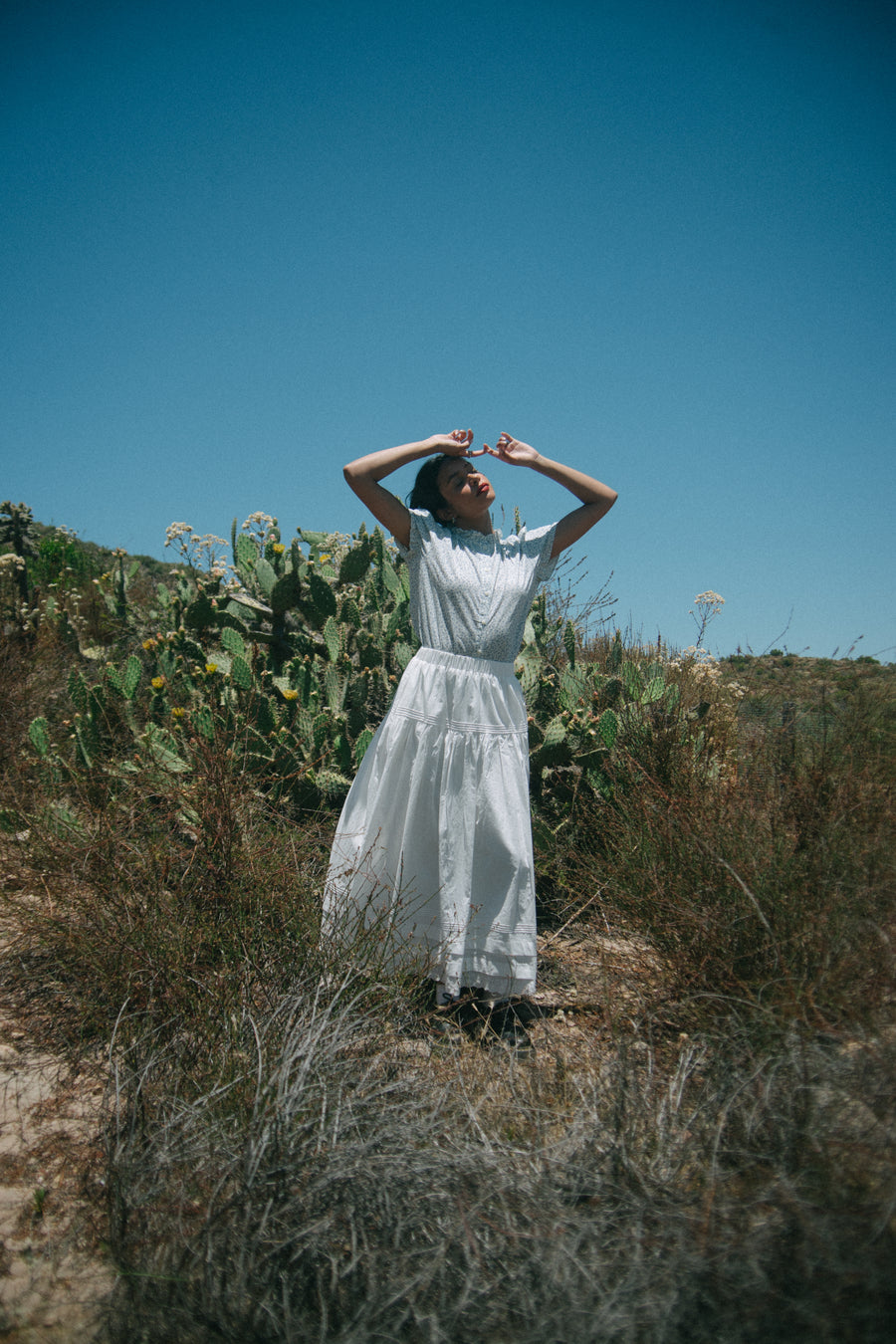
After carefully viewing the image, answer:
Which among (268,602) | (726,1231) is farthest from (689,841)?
(268,602)

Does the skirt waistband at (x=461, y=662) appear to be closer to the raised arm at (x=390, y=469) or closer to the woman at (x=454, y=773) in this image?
the woman at (x=454, y=773)

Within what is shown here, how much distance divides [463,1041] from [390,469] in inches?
73.9

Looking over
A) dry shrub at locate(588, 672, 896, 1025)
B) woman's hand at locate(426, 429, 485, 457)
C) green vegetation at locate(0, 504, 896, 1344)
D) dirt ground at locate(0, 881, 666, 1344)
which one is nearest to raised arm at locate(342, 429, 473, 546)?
woman's hand at locate(426, 429, 485, 457)

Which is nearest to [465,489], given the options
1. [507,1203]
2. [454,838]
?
[454,838]

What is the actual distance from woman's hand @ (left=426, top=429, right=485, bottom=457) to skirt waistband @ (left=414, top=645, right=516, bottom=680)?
Result: 2.25 feet

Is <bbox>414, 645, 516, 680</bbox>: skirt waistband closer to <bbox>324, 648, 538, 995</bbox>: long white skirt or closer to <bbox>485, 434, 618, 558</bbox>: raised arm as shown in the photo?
<bbox>324, 648, 538, 995</bbox>: long white skirt

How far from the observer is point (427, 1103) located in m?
1.90

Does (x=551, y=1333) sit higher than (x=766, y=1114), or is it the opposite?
(x=766, y=1114)

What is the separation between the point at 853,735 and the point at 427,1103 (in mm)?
2240

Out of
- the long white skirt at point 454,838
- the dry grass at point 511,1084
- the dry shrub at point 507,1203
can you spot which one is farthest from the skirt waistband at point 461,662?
the dry shrub at point 507,1203

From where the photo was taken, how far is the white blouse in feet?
8.61

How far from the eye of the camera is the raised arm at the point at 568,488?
2.76 m

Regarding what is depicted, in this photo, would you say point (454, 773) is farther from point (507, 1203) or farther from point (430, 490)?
point (507, 1203)

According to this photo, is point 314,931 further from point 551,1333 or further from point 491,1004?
point 551,1333
